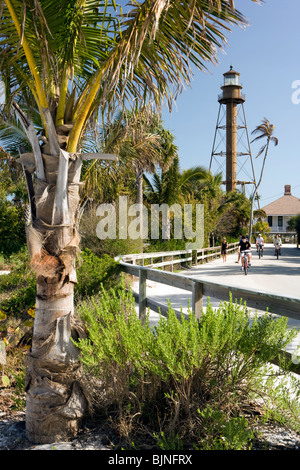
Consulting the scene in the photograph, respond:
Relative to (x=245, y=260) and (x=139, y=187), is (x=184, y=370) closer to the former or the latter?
(x=245, y=260)

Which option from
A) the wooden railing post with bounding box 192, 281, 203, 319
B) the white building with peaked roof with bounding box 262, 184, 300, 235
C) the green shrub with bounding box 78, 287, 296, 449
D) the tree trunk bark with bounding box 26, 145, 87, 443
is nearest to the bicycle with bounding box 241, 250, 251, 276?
the wooden railing post with bounding box 192, 281, 203, 319

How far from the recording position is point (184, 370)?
3.35m

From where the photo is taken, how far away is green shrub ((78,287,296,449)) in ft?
11.2

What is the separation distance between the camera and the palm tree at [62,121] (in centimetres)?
380

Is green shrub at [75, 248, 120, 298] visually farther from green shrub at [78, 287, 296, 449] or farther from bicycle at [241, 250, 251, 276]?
bicycle at [241, 250, 251, 276]

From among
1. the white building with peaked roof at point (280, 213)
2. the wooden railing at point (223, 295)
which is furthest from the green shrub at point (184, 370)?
the white building with peaked roof at point (280, 213)

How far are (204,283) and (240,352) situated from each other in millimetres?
1120

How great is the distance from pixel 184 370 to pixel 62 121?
266 cm

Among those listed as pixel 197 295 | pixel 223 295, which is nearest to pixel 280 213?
pixel 197 295

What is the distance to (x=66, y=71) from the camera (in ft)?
14.6

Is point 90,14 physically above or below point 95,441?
above

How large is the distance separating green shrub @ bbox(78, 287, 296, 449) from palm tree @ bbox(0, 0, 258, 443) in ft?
1.12

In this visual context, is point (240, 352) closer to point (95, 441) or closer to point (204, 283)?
point (204, 283)
